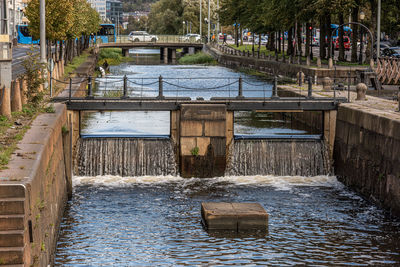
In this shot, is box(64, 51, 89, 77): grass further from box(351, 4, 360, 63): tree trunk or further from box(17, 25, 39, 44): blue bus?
box(17, 25, 39, 44): blue bus

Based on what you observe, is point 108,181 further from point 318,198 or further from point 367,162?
point 367,162

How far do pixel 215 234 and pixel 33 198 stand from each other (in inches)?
295

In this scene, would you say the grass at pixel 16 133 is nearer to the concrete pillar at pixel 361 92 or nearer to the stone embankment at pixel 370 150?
the stone embankment at pixel 370 150

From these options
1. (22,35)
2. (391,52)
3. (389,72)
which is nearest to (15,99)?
(389,72)

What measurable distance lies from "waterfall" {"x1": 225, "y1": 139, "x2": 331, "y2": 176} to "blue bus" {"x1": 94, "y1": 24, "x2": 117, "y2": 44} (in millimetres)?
96233

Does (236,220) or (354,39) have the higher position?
(354,39)

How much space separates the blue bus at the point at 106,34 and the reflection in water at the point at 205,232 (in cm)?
9793

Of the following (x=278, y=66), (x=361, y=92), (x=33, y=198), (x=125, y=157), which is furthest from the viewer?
(x=278, y=66)

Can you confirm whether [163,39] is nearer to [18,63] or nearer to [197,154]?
[18,63]

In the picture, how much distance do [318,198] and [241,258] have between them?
7627 mm

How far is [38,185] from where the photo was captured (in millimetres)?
15156

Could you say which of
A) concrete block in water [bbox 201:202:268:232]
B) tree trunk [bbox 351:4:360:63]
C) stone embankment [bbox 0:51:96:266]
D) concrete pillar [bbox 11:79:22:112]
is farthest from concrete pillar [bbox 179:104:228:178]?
tree trunk [bbox 351:4:360:63]

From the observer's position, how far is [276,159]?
29609mm

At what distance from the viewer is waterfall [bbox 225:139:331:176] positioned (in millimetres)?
29516
